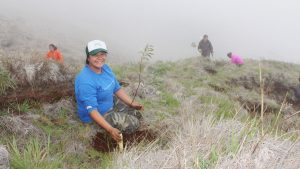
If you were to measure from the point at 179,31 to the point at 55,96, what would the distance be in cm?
12160

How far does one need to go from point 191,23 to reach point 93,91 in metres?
130

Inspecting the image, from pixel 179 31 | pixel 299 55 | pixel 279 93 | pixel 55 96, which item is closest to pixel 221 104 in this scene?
pixel 55 96

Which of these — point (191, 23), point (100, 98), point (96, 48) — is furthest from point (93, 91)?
point (191, 23)

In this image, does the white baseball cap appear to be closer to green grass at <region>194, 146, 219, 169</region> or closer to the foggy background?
green grass at <region>194, 146, 219, 169</region>

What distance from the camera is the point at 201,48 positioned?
19.5 metres

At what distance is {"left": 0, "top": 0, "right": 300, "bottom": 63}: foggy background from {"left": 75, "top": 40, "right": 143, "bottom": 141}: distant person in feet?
236

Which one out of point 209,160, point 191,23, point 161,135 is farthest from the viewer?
point 191,23

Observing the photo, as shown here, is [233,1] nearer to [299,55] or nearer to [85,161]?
[299,55]

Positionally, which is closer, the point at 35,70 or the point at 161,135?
the point at 161,135

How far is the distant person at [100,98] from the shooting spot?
6.04 m

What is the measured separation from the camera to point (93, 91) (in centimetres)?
613

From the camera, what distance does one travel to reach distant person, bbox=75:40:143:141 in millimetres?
6039

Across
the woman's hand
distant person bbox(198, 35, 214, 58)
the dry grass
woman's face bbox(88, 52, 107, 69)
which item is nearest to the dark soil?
the woman's hand

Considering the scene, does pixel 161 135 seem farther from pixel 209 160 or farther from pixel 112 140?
pixel 209 160
